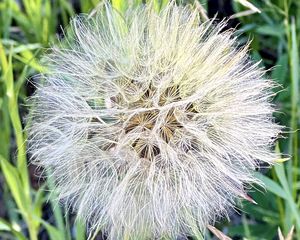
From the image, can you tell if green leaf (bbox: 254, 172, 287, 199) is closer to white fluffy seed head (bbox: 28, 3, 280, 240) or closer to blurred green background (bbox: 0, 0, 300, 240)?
blurred green background (bbox: 0, 0, 300, 240)

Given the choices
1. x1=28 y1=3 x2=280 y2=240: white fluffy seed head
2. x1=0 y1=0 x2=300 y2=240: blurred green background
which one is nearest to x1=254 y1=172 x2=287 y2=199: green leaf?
x1=0 y1=0 x2=300 y2=240: blurred green background

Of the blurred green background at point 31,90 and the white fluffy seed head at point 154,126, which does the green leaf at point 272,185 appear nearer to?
the blurred green background at point 31,90

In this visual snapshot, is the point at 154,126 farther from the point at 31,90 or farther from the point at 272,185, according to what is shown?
the point at 31,90

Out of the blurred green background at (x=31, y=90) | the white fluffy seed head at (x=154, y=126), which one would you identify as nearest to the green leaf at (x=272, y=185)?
the blurred green background at (x=31, y=90)

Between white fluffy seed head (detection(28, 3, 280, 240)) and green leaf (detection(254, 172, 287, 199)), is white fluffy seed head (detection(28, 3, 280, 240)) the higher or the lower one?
the higher one

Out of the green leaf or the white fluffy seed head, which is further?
the green leaf

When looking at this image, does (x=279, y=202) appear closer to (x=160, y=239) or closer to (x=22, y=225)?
(x=160, y=239)

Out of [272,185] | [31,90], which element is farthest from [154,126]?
[31,90]
